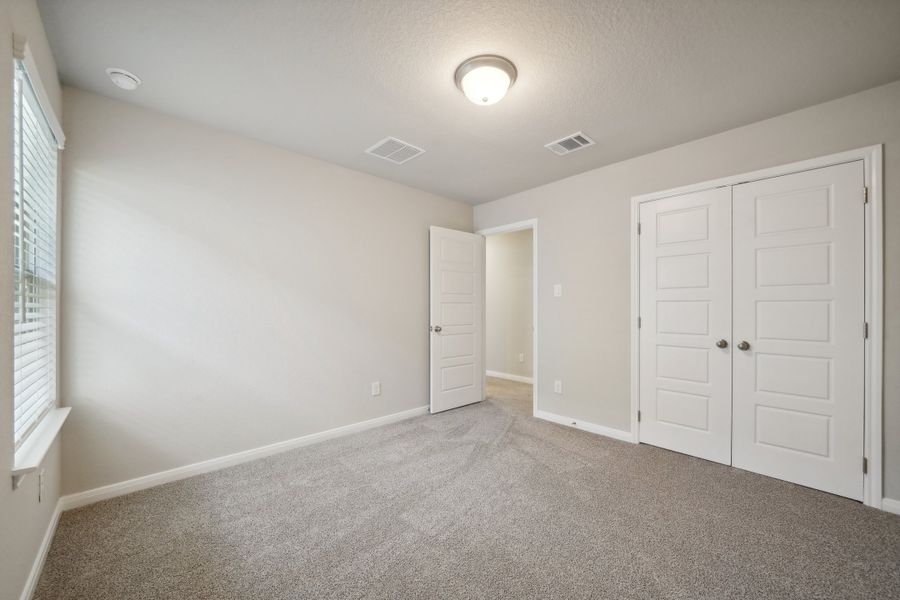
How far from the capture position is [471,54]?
1884 mm

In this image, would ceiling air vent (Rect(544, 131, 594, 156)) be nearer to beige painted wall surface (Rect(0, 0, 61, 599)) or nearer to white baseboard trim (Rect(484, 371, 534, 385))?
beige painted wall surface (Rect(0, 0, 61, 599))

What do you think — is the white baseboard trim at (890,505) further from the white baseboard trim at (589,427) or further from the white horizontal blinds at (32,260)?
the white horizontal blinds at (32,260)

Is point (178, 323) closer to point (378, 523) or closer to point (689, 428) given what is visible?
point (378, 523)

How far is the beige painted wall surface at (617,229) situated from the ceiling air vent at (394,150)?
1.22m

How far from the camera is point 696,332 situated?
2.88 metres

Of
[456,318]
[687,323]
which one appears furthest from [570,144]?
[456,318]

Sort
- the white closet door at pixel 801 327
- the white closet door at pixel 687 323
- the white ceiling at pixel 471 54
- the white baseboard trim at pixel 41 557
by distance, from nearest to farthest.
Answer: the white baseboard trim at pixel 41 557 < the white ceiling at pixel 471 54 < the white closet door at pixel 801 327 < the white closet door at pixel 687 323

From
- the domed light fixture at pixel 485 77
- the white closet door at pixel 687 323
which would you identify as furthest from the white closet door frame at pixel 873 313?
the domed light fixture at pixel 485 77

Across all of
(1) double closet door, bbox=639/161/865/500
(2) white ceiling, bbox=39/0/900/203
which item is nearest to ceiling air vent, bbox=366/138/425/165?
(2) white ceiling, bbox=39/0/900/203

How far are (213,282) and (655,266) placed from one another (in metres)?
3.56

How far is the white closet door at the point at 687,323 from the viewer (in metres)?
2.75

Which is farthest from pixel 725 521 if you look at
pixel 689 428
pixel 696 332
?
pixel 696 332

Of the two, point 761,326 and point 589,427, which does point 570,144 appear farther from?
point 589,427

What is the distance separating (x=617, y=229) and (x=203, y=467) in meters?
3.89
